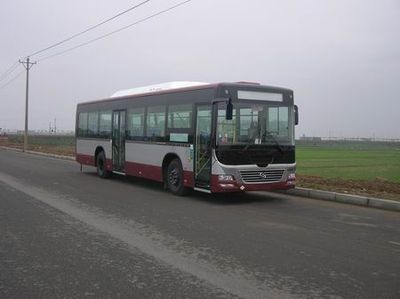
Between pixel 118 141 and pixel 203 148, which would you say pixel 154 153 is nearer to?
pixel 203 148

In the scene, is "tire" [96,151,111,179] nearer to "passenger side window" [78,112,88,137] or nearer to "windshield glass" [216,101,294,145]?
"passenger side window" [78,112,88,137]

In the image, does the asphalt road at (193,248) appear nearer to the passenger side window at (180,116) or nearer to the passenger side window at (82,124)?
the passenger side window at (180,116)

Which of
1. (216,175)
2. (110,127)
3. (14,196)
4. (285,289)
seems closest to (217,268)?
(285,289)

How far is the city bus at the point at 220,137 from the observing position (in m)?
13.0

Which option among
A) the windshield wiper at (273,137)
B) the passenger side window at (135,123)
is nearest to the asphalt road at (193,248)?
the windshield wiper at (273,137)

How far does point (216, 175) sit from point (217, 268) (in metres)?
6.35

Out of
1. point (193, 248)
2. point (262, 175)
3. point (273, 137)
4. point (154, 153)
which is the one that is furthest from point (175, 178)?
point (193, 248)

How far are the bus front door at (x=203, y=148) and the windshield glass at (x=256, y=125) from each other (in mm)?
422

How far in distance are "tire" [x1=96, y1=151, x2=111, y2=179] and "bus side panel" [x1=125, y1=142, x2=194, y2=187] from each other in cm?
215

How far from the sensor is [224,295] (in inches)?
218

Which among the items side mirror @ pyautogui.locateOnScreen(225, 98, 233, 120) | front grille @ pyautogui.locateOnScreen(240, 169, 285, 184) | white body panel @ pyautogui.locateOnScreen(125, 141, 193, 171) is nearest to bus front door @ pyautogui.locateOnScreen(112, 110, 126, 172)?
white body panel @ pyautogui.locateOnScreen(125, 141, 193, 171)

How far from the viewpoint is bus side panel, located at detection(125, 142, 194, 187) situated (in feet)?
46.3

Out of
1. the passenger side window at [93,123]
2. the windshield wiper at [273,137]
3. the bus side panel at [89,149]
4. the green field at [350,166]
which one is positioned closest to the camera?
the windshield wiper at [273,137]

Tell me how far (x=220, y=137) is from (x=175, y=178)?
239 centimetres
